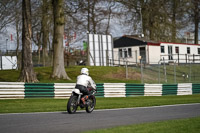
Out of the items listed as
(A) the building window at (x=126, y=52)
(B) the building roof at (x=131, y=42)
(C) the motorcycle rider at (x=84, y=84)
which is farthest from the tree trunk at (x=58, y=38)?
(A) the building window at (x=126, y=52)

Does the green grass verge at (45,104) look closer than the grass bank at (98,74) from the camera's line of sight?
Yes

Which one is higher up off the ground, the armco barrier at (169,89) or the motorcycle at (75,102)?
the motorcycle at (75,102)

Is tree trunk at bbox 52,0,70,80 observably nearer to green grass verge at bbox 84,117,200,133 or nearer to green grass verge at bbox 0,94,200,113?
green grass verge at bbox 0,94,200,113

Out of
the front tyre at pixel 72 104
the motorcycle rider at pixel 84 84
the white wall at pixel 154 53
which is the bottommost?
the front tyre at pixel 72 104

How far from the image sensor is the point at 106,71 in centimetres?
3509

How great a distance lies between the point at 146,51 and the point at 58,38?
717 inches

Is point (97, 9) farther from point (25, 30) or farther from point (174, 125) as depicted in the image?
point (174, 125)

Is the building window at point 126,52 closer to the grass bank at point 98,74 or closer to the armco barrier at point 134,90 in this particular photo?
the grass bank at point 98,74

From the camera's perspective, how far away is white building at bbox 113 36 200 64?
4380 cm

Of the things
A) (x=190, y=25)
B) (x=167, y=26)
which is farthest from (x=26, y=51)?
(x=190, y=25)

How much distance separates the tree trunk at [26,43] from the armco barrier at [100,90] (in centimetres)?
509

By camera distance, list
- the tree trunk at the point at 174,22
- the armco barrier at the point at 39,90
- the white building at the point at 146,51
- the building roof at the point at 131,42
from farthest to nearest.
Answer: the tree trunk at the point at 174,22
the building roof at the point at 131,42
the white building at the point at 146,51
the armco barrier at the point at 39,90

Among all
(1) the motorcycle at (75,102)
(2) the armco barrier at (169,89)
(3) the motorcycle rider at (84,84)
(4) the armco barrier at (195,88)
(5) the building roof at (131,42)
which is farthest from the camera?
(5) the building roof at (131,42)

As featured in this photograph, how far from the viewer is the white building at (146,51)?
144 feet
